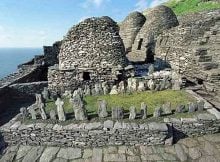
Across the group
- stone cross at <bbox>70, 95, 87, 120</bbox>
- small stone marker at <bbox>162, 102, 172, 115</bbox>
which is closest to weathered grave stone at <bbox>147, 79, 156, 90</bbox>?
small stone marker at <bbox>162, 102, 172, 115</bbox>

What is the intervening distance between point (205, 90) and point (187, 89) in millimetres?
865

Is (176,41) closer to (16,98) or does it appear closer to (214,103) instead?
(214,103)

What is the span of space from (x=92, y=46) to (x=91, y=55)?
44 centimetres

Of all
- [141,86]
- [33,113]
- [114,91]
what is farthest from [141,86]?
[33,113]

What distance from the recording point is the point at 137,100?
10438 millimetres

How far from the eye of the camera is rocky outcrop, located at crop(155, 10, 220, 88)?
12.2 metres

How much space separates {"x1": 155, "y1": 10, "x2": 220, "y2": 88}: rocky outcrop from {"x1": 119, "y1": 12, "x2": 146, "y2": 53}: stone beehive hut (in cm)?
788

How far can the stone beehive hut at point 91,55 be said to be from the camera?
41.3 ft

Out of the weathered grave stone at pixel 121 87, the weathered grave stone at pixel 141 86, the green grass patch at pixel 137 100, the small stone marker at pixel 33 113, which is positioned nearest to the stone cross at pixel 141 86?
the weathered grave stone at pixel 141 86

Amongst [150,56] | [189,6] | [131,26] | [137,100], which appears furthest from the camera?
[189,6]

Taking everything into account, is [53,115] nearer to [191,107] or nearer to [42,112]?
[42,112]

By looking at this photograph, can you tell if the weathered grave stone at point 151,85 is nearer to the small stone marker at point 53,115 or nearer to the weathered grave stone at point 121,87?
the weathered grave stone at point 121,87

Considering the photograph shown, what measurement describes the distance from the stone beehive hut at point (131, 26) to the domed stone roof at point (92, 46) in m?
12.7

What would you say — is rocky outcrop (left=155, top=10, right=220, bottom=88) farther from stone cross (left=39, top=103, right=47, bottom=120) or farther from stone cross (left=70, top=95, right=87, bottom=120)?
stone cross (left=39, top=103, right=47, bottom=120)
